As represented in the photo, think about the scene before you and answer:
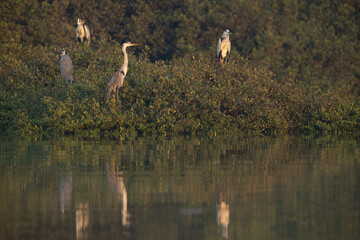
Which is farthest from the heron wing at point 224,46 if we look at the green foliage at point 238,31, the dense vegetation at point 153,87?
the green foliage at point 238,31

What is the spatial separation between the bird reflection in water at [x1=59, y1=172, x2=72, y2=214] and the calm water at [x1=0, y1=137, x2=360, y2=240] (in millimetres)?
13

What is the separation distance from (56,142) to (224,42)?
1102cm

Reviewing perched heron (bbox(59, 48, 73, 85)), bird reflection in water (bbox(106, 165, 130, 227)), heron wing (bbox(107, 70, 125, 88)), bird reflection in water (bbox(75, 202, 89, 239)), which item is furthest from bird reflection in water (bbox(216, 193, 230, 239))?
perched heron (bbox(59, 48, 73, 85))

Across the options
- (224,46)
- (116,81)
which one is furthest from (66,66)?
(224,46)

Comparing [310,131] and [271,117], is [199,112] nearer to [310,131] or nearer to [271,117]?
[271,117]

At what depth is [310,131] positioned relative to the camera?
20125 mm

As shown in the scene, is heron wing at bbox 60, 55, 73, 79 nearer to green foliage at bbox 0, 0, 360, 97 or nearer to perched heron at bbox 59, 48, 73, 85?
perched heron at bbox 59, 48, 73, 85

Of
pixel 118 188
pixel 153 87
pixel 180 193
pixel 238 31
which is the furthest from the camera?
pixel 238 31

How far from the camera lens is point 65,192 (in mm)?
8938

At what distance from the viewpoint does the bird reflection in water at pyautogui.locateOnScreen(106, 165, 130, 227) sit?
7448 millimetres

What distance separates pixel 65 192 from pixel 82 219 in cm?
165

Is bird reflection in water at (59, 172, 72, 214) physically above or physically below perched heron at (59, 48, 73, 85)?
below

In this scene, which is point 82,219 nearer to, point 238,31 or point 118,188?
point 118,188

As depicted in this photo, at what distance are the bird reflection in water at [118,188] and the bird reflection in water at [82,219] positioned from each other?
419mm
